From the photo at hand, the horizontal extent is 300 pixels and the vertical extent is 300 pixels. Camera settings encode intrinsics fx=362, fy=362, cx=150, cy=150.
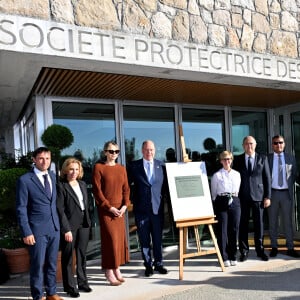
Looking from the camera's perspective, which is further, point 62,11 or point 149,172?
point 149,172

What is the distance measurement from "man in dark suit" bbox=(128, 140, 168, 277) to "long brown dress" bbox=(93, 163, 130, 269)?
30 cm

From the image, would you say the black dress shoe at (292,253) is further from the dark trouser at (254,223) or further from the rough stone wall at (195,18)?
the rough stone wall at (195,18)

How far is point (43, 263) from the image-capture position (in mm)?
3361

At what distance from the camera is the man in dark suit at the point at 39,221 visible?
3.26 meters

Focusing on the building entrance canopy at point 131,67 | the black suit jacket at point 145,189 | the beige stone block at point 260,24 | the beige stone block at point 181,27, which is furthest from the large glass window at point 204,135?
the beige stone block at point 181,27

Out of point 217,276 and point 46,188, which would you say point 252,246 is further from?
point 46,188

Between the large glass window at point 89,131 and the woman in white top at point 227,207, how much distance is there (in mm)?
1700

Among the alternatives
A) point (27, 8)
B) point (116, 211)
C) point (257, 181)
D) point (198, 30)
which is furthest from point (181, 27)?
point (257, 181)

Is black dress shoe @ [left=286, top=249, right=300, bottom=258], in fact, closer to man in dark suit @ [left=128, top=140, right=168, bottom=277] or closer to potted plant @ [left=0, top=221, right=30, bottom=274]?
man in dark suit @ [left=128, top=140, right=168, bottom=277]

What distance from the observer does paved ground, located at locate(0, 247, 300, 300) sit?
3.64 meters

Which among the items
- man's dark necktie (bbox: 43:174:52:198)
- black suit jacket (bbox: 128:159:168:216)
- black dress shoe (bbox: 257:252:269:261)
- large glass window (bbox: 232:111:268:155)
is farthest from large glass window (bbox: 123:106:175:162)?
Answer: man's dark necktie (bbox: 43:174:52:198)

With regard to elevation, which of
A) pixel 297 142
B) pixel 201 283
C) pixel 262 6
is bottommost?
pixel 201 283

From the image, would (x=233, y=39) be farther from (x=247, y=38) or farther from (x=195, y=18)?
(x=195, y=18)

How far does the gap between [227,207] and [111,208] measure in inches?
61.1
